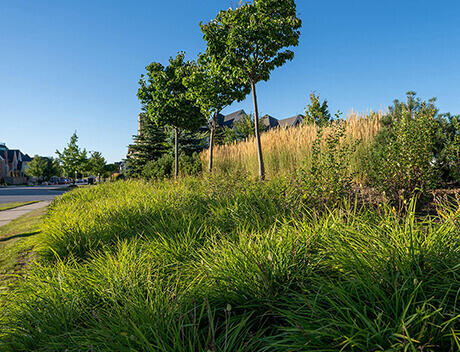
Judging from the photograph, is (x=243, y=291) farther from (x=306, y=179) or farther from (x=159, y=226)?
(x=306, y=179)

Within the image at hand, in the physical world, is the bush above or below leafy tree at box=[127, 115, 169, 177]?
below

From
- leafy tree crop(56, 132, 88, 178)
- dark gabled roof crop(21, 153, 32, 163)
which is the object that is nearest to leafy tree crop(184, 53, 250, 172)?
leafy tree crop(56, 132, 88, 178)

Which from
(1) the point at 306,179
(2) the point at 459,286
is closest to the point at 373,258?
(2) the point at 459,286

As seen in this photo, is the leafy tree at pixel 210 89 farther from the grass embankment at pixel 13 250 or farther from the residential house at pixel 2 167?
the residential house at pixel 2 167

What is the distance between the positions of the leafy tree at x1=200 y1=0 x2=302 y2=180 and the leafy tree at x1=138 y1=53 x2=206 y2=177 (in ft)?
16.3

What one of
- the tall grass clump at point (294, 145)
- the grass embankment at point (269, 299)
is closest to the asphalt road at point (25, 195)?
the tall grass clump at point (294, 145)

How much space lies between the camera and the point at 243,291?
6.34ft

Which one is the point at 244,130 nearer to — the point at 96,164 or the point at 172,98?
the point at 172,98

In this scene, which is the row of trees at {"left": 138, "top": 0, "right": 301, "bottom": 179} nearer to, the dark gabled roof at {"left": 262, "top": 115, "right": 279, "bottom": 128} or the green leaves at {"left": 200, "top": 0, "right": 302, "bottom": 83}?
the green leaves at {"left": 200, "top": 0, "right": 302, "bottom": 83}

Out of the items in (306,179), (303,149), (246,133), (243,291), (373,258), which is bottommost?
(243,291)

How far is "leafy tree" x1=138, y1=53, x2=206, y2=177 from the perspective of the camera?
519 inches

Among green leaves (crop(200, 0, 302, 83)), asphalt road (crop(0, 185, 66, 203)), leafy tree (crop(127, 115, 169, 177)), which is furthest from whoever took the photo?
leafy tree (crop(127, 115, 169, 177))

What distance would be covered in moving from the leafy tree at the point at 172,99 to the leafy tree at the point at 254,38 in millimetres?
4966

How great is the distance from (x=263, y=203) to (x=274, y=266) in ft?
6.27
